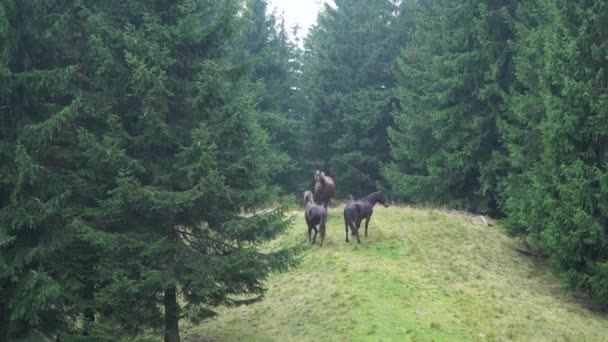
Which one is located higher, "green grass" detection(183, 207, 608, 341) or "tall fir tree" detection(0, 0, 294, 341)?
"tall fir tree" detection(0, 0, 294, 341)

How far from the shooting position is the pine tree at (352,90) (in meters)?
34.1

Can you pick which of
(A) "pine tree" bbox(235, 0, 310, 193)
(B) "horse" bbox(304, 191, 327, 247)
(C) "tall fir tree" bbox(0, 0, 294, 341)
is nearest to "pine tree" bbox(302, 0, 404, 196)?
(A) "pine tree" bbox(235, 0, 310, 193)

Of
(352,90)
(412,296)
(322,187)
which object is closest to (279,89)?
(352,90)

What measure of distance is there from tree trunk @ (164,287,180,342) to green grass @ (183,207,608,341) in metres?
1.49

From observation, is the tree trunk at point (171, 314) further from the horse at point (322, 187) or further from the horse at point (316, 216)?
the horse at point (322, 187)

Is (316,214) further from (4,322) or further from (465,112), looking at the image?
(465,112)

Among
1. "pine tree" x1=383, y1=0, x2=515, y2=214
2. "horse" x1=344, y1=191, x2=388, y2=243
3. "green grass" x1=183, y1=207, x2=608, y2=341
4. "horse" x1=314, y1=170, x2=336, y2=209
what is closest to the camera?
"green grass" x1=183, y1=207, x2=608, y2=341

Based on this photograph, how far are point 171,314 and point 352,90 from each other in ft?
83.1

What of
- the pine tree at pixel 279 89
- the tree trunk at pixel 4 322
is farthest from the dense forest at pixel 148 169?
the pine tree at pixel 279 89

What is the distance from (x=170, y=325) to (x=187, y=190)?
Result: 3072 millimetres

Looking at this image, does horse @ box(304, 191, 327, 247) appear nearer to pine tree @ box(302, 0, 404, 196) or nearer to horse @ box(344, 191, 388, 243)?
horse @ box(344, 191, 388, 243)

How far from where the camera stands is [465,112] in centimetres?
2564

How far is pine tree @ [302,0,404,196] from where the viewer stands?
3409cm

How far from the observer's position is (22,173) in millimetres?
10750
